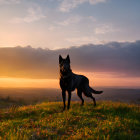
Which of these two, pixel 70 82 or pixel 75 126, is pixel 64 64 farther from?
pixel 75 126

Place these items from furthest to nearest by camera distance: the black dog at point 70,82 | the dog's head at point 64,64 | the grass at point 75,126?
the black dog at point 70,82, the dog's head at point 64,64, the grass at point 75,126

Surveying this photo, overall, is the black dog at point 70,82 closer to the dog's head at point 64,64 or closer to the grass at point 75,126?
the dog's head at point 64,64

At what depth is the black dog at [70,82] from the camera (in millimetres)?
11086

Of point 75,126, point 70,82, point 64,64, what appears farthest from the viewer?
point 70,82

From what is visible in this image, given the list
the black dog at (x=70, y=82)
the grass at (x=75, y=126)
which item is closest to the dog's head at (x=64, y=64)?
the black dog at (x=70, y=82)

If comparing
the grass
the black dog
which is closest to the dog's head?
the black dog

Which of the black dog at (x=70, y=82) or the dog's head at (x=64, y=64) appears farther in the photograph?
the black dog at (x=70, y=82)

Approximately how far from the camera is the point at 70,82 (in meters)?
11.7

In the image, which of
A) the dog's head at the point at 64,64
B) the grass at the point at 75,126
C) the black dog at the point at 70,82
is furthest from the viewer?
the black dog at the point at 70,82

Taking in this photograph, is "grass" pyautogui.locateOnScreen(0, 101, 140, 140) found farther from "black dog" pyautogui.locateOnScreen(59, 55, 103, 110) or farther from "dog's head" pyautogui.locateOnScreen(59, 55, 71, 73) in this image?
"dog's head" pyautogui.locateOnScreen(59, 55, 71, 73)

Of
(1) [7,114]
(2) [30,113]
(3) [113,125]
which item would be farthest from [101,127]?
(1) [7,114]

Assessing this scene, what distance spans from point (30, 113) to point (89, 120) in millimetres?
4111

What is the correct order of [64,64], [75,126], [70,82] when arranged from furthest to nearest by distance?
[70,82] → [64,64] → [75,126]

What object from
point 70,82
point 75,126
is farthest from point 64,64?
point 75,126
